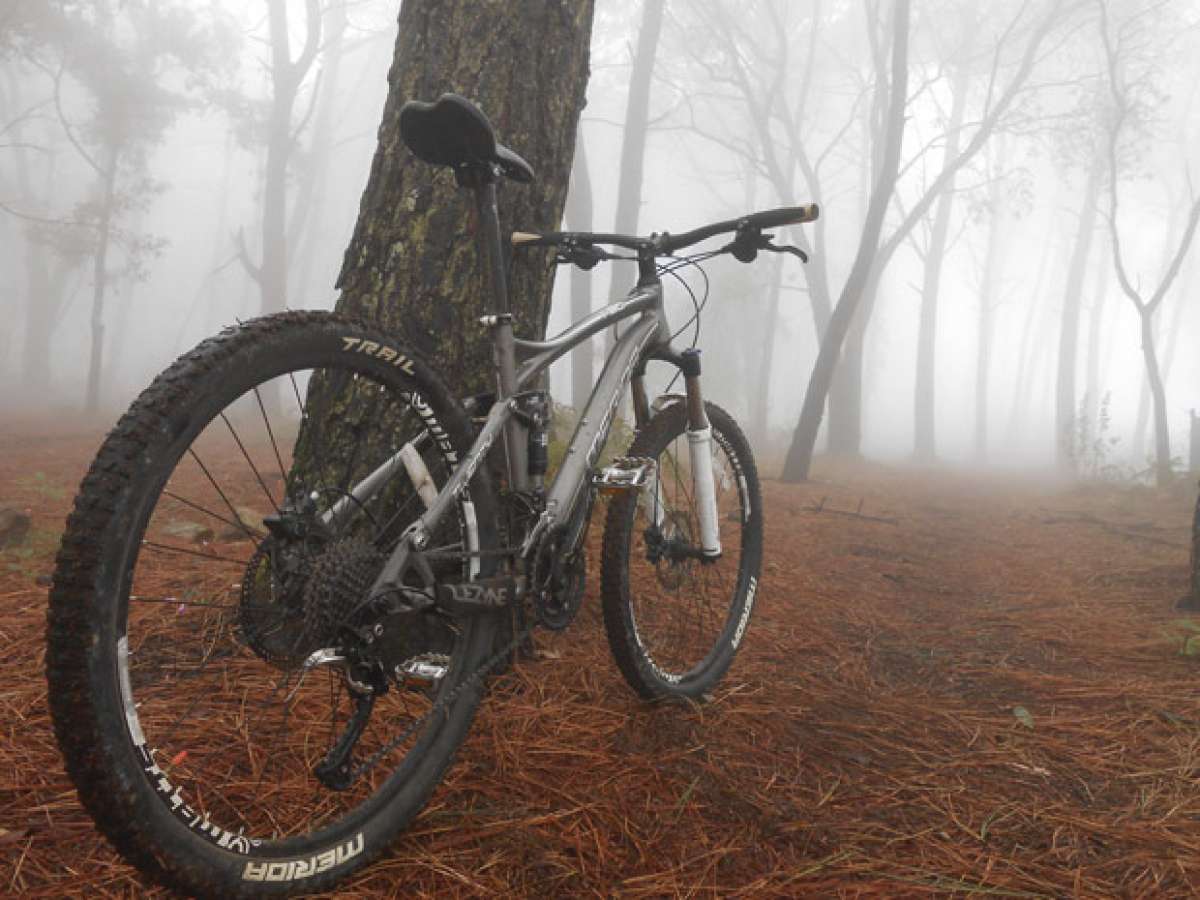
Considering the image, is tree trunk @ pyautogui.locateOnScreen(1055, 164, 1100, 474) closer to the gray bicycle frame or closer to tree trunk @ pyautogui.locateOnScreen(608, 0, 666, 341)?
tree trunk @ pyautogui.locateOnScreen(608, 0, 666, 341)

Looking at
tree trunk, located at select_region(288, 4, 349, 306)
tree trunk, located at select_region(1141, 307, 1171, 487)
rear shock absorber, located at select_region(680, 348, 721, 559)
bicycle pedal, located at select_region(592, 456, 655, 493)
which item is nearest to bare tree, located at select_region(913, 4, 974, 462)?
tree trunk, located at select_region(1141, 307, 1171, 487)

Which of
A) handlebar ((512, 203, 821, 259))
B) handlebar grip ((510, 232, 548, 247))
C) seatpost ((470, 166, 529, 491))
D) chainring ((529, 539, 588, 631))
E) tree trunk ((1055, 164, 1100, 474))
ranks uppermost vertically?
tree trunk ((1055, 164, 1100, 474))

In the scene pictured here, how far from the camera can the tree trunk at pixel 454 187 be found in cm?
228

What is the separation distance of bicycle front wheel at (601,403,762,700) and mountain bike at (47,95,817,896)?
1cm

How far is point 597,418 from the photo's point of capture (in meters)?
2.16

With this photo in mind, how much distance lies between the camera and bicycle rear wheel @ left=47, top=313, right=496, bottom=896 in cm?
103

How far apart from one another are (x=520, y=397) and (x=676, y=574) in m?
1.06

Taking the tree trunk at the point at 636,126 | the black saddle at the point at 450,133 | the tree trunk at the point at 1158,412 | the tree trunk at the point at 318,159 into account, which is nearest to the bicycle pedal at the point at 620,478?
the black saddle at the point at 450,133

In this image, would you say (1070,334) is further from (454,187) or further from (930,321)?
(454,187)

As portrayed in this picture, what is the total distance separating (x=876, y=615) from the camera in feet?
11.4

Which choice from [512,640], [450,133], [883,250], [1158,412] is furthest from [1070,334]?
[450,133]

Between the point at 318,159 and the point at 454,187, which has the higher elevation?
the point at 318,159

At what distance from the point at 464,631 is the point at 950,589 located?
338 cm

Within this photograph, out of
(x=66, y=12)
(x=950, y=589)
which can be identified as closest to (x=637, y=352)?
(x=950, y=589)
